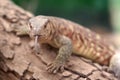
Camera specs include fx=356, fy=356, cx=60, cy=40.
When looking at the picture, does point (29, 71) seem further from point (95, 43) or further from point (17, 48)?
point (95, 43)

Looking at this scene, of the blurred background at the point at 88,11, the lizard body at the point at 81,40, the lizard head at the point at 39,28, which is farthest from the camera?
the blurred background at the point at 88,11

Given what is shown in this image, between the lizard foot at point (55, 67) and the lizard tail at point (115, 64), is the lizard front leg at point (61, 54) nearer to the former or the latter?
the lizard foot at point (55, 67)

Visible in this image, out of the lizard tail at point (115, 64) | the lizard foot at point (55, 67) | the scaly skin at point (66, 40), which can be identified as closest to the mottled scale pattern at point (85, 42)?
the scaly skin at point (66, 40)

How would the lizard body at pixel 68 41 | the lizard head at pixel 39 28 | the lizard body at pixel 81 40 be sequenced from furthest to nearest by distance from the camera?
→ the lizard body at pixel 81 40 < the lizard body at pixel 68 41 < the lizard head at pixel 39 28

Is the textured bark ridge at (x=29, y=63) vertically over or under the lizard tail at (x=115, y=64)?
under

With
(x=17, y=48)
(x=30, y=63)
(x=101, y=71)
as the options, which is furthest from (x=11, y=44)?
(x=101, y=71)

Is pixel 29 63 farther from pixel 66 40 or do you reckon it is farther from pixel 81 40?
pixel 81 40

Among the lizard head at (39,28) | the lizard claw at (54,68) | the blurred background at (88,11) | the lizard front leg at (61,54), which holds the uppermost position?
the blurred background at (88,11)
